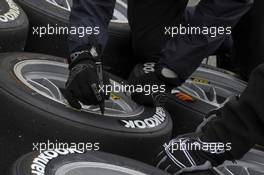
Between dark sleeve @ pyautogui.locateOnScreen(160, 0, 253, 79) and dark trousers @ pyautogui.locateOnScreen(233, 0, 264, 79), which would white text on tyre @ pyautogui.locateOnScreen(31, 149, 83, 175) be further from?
dark trousers @ pyautogui.locateOnScreen(233, 0, 264, 79)

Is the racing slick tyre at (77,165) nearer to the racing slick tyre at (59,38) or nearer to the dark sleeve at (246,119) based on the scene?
the dark sleeve at (246,119)

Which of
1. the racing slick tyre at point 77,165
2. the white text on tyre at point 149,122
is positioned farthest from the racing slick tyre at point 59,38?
the racing slick tyre at point 77,165

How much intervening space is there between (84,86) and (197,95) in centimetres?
75

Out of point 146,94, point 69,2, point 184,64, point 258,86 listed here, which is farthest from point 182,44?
point 69,2

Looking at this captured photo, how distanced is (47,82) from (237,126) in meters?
0.83

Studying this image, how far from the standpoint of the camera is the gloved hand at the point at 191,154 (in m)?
1.55

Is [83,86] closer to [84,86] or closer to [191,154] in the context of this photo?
[84,86]

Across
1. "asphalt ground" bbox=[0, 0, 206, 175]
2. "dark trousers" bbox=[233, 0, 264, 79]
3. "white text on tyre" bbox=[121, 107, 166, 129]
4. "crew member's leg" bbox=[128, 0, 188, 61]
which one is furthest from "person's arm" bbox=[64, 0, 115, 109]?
"dark trousers" bbox=[233, 0, 264, 79]

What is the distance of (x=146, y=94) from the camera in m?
2.03

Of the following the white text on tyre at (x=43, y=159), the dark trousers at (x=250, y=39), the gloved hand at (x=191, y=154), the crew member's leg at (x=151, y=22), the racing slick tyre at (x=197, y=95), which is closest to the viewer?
the white text on tyre at (x=43, y=159)

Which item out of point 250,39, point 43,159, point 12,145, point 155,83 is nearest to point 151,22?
point 155,83

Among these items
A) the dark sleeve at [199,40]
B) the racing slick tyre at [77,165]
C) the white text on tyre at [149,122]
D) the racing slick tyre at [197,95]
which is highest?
the dark sleeve at [199,40]

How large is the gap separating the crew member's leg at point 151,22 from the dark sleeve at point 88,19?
361mm

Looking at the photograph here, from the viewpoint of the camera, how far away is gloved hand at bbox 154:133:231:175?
5.08 ft
